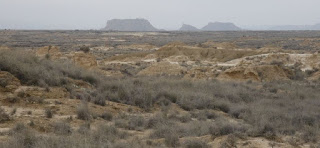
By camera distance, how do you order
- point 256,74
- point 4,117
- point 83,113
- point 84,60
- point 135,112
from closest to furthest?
point 4,117 → point 83,113 → point 135,112 → point 256,74 → point 84,60

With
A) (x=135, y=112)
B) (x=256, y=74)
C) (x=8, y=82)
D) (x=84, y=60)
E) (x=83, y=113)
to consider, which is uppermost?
(x=8, y=82)

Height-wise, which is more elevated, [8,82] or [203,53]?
[8,82]

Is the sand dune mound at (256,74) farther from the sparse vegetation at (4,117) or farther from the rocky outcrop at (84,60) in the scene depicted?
the sparse vegetation at (4,117)

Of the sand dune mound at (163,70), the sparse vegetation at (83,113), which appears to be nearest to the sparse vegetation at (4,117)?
the sparse vegetation at (83,113)

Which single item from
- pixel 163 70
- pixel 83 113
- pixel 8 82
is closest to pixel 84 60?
pixel 163 70

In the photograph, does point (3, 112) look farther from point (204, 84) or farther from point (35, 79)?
point (204, 84)

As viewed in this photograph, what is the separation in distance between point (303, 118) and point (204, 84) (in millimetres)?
6756

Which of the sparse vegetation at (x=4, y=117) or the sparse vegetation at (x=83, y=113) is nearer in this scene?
the sparse vegetation at (x=4, y=117)

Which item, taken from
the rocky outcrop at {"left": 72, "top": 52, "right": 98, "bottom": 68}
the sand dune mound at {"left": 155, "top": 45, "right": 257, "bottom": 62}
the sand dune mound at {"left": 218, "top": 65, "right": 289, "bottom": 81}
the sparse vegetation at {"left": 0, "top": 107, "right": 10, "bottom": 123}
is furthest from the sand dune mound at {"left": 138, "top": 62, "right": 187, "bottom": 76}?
the sparse vegetation at {"left": 0, "top": 107, "right": 10, "bottom": 123}

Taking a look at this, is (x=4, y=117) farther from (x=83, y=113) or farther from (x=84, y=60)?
(x=84, y=60)

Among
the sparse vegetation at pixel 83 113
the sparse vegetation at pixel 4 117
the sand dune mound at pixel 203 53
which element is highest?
the sparse vegetation at pixel 4 117

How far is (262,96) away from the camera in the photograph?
601 inches

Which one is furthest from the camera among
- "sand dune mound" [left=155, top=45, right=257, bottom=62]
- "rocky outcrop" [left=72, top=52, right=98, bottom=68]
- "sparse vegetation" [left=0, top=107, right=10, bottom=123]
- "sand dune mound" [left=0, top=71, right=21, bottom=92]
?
"sand dune mound" [left=155, top=45, right=257, bottom=62]

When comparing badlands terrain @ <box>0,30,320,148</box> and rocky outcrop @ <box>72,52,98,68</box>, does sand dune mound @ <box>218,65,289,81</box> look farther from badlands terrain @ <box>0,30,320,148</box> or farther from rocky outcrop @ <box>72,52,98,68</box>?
rocky outcrop @ <box>72,52,98,68</box>
